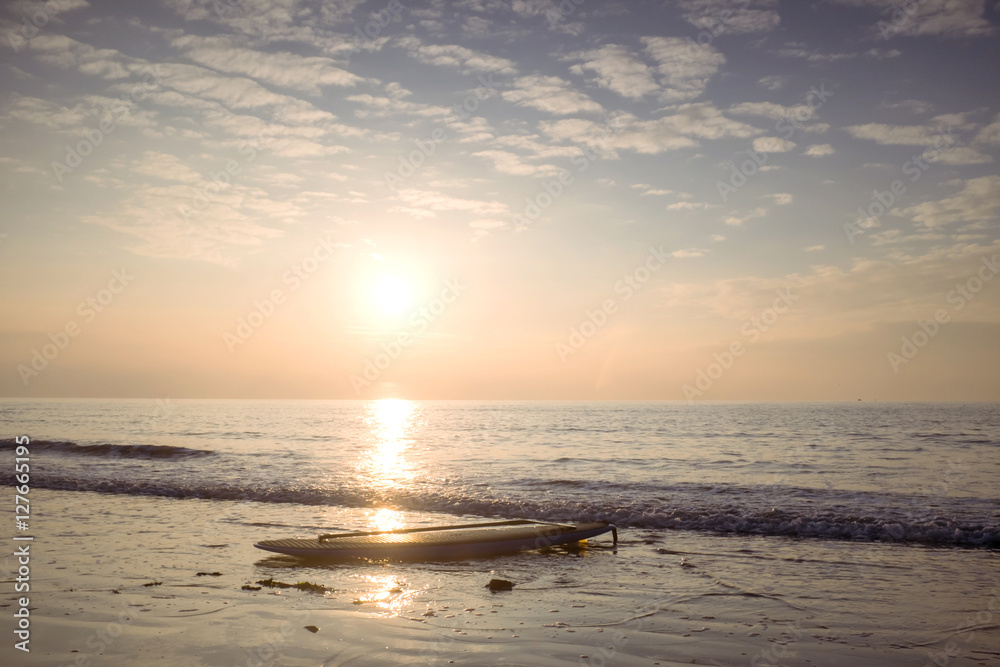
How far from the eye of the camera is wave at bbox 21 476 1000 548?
14.7 m

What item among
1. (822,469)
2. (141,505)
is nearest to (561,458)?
(822,469)

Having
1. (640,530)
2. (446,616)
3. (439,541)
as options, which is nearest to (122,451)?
(439,541)

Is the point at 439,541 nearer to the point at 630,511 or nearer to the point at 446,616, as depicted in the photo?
the point at 446,616

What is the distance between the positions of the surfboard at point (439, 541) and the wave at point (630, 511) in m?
3.83

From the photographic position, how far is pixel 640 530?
603 inches

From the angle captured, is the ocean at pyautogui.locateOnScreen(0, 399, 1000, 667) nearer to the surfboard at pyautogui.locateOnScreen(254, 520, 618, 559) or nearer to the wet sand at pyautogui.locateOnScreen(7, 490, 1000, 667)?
the wet sand at pyautogui.locateOnScreen(7, 490, 1000, 667)

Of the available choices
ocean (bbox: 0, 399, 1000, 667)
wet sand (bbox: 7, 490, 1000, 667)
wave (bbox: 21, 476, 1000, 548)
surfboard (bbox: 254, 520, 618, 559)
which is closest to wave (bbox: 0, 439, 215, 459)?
ocean (bbox: 0, 399, 1000, 667)

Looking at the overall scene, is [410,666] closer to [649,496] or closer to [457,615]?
[457,615]

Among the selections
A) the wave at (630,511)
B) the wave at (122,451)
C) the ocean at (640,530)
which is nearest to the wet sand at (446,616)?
the ocean at (640,530)

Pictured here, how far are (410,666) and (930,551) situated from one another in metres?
12.4

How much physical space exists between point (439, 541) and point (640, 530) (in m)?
5.95

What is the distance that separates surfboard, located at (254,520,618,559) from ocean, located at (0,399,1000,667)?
35 centimetres

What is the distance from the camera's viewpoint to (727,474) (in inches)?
1006

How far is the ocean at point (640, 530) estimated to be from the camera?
7480mm
